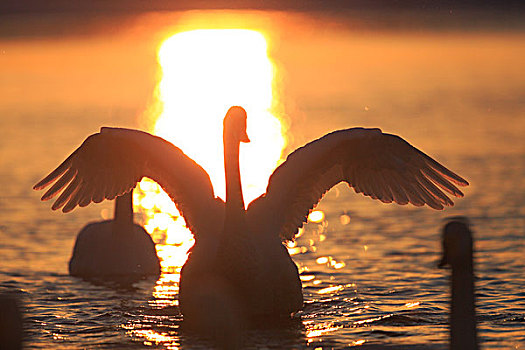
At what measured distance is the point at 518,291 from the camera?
1323 cm

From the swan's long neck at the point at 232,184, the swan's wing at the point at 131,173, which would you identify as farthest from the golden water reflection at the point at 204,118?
the swan's long neck at the point at 232,184

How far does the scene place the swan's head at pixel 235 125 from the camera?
1226 centimetres

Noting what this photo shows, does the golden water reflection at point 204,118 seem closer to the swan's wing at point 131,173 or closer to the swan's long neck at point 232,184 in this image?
the swan's wing at point 131,173

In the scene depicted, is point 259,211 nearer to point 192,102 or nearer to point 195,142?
point 195,142

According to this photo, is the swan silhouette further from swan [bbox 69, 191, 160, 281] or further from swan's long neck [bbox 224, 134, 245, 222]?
swan [bbox 69, 191, 160, 281]

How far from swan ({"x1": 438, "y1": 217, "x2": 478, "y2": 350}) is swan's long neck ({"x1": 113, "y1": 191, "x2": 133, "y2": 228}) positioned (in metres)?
6.24

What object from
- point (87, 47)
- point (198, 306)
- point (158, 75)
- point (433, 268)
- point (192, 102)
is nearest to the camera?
point (198, 306)

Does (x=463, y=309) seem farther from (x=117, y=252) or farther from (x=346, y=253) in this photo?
(x=117, y=252)

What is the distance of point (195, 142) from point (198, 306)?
11573 mm

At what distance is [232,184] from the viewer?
1221 centimetres

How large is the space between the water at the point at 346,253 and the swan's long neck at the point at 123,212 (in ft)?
2.37

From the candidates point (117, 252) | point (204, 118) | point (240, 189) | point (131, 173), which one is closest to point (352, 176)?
point (240, 189)

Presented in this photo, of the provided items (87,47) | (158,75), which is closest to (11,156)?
(158,75)

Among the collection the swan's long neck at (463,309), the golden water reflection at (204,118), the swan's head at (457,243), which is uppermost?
the golden water reflection at (204,118)
